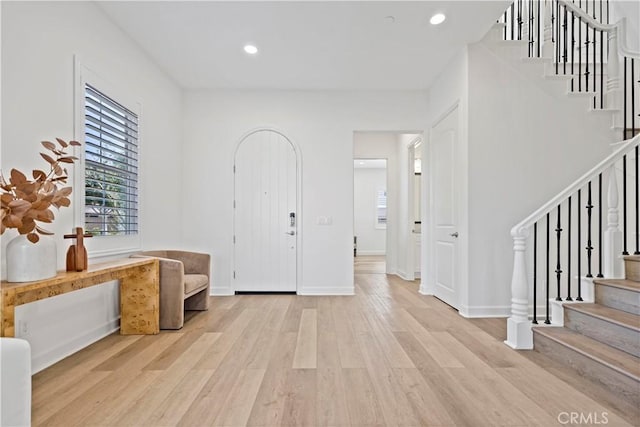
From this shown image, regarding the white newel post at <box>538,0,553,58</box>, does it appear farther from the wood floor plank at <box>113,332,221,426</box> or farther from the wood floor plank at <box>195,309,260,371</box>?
the wood floor plank at <box>113,332,221,426</box>

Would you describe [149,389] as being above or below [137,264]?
below

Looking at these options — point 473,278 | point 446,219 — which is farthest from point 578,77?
point 473,278

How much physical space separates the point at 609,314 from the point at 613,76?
2806 millimetres

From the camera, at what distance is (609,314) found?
2.47 metres

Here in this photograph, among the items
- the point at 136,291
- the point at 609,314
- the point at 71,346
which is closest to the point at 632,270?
the point at 609,314

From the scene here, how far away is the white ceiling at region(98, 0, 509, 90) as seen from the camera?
3109 millimetres

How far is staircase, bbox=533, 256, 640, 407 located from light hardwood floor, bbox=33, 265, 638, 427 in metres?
0.15

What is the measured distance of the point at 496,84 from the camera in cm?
376

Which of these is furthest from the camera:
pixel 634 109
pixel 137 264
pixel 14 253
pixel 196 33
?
pixel 634 109

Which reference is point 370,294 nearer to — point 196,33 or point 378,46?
point 378,46

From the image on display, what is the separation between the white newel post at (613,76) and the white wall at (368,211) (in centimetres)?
745


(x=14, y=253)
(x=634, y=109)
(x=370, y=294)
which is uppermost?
(x=634, y=109)

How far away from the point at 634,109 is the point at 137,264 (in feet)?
17.1

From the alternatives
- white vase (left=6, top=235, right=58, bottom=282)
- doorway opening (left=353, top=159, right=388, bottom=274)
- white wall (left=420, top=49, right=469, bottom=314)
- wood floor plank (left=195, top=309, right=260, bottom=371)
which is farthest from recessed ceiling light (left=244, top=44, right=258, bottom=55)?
doorway opening (left=353, top=159, right=388, bottom=274)
